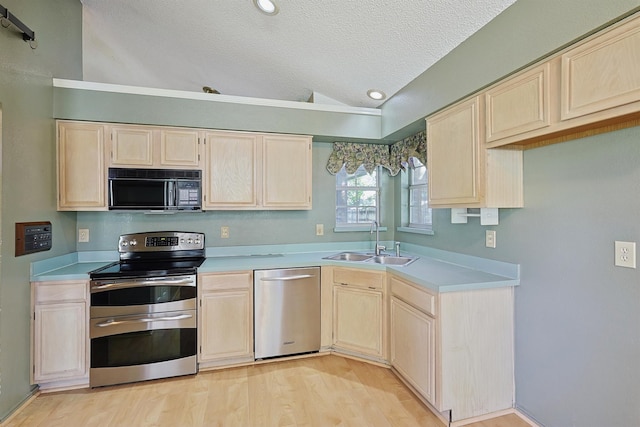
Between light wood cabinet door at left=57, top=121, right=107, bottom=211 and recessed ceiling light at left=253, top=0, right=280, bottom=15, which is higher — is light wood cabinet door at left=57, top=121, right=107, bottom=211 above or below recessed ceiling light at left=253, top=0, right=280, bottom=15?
below

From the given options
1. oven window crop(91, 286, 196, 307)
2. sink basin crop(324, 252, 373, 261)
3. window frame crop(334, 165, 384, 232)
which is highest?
window frame crop(334, 165, 384, 232)

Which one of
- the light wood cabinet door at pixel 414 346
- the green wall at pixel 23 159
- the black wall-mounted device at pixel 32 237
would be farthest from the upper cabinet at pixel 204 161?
the light wood cabinet door at pixel 414 346

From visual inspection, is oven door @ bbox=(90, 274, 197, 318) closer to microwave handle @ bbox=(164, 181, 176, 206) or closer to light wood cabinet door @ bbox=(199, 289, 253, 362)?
light wood cabinet door @ bbox=(199, 289, 253, 362)

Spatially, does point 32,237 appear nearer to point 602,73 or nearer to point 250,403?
point 250,403

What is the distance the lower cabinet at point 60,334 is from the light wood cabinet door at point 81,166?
2.35ft

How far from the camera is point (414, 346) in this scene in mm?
2223

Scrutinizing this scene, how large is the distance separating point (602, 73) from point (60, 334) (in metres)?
3.73

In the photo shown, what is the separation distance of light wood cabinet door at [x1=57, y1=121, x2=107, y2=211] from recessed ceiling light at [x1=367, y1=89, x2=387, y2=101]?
2.48m

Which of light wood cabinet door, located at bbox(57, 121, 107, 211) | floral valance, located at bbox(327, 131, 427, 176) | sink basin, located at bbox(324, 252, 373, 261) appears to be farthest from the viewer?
floral valance, located at bbox(327, 131, 427, 176)

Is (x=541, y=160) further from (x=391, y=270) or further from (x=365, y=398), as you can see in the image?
(x=365, y=398)

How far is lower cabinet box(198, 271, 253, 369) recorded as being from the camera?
103 inches

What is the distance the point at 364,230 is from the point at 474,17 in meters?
2.29

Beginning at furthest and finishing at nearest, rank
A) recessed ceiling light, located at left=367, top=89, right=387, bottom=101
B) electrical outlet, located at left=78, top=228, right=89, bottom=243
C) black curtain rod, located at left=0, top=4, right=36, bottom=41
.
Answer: recessed ceiling light, located at left=367, top=89, right=387, bottom=101
electrical outlet, located at left=78, top=228, right=89, bottom=243
black curtain rod, located at left=0, top=4, right=36, bottom=41

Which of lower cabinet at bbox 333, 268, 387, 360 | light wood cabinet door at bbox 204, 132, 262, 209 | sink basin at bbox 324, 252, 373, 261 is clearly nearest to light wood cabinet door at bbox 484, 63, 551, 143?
lower cabinet at bbox 333, 268, 387, 360
